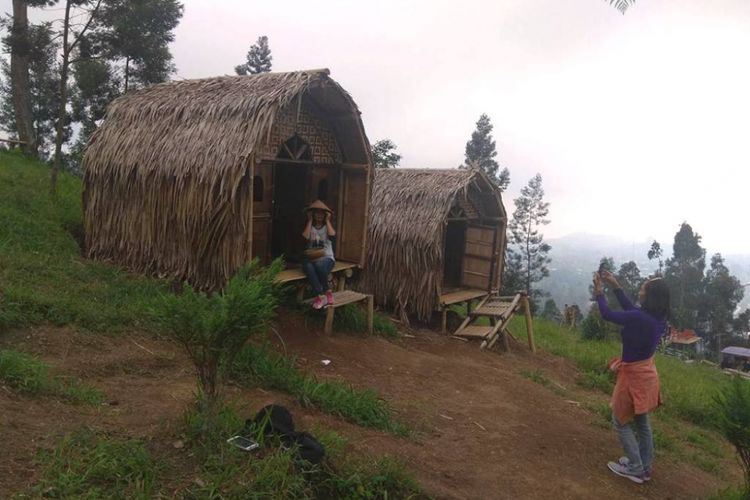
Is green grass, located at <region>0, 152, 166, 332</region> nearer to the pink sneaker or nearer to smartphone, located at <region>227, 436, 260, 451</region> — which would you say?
smartphone, located at <region>227, 436, 260, 451</region>

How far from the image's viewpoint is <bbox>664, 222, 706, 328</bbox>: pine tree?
34062mm

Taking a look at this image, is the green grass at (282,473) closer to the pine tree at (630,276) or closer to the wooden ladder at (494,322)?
the wooden ladder at (494,322)

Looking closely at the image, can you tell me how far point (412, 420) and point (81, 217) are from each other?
6.79 metres

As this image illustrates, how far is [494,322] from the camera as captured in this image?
10719mm

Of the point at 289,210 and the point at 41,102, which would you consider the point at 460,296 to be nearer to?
the point at 289,210

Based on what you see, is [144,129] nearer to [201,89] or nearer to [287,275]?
[201,89]

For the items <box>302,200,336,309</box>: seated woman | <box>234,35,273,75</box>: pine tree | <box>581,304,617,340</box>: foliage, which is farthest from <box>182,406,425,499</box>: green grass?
<box>234,35,273,75</box>: pine tree

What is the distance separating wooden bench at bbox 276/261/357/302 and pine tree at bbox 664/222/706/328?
103 feet

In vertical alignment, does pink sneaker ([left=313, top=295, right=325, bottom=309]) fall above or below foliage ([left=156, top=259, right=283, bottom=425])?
below

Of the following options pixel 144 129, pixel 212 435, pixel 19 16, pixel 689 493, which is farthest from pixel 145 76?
pixel 689 493

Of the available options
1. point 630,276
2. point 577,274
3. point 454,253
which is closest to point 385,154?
point 454,253

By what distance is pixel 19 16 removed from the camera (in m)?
13.3

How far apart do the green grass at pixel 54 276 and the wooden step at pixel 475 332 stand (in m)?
5.28

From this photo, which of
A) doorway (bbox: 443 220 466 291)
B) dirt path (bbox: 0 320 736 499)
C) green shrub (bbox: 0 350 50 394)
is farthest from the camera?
doorway (bbox: 443 220 466 291)
